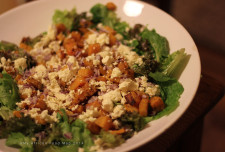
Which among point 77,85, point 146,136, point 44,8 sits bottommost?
point 146,136

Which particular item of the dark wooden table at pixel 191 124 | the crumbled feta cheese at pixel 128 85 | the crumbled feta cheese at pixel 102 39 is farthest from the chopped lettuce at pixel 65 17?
the dark wooden table at pixel 191 124

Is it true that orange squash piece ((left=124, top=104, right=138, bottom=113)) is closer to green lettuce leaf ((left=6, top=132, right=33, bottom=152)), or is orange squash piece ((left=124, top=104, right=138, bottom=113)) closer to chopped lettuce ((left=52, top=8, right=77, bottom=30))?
green lettuce leaf ((left=6, top=132, right=33, bottom=152))

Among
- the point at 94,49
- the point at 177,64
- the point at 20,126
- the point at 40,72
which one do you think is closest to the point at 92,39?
the point at 94,49

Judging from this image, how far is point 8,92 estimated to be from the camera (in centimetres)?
254

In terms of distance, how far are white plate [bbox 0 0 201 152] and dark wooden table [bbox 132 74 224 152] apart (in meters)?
0.28

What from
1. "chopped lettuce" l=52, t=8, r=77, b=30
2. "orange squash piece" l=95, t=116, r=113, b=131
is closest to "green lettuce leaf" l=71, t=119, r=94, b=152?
"orange squash piece" l=95, t=116, r=113, b=131

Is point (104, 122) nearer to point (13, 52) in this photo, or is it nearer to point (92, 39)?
point (92, 39)

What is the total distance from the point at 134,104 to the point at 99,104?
31cm

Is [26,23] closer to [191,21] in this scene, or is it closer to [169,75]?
[169,75]

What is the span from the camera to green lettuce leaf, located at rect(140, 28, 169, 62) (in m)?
2.71

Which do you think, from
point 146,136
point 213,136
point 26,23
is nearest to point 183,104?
point 146,136

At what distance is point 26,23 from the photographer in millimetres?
3352

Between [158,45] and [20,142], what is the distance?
1.58 meters

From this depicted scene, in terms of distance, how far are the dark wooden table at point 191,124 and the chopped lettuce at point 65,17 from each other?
Answer: 1.70m
